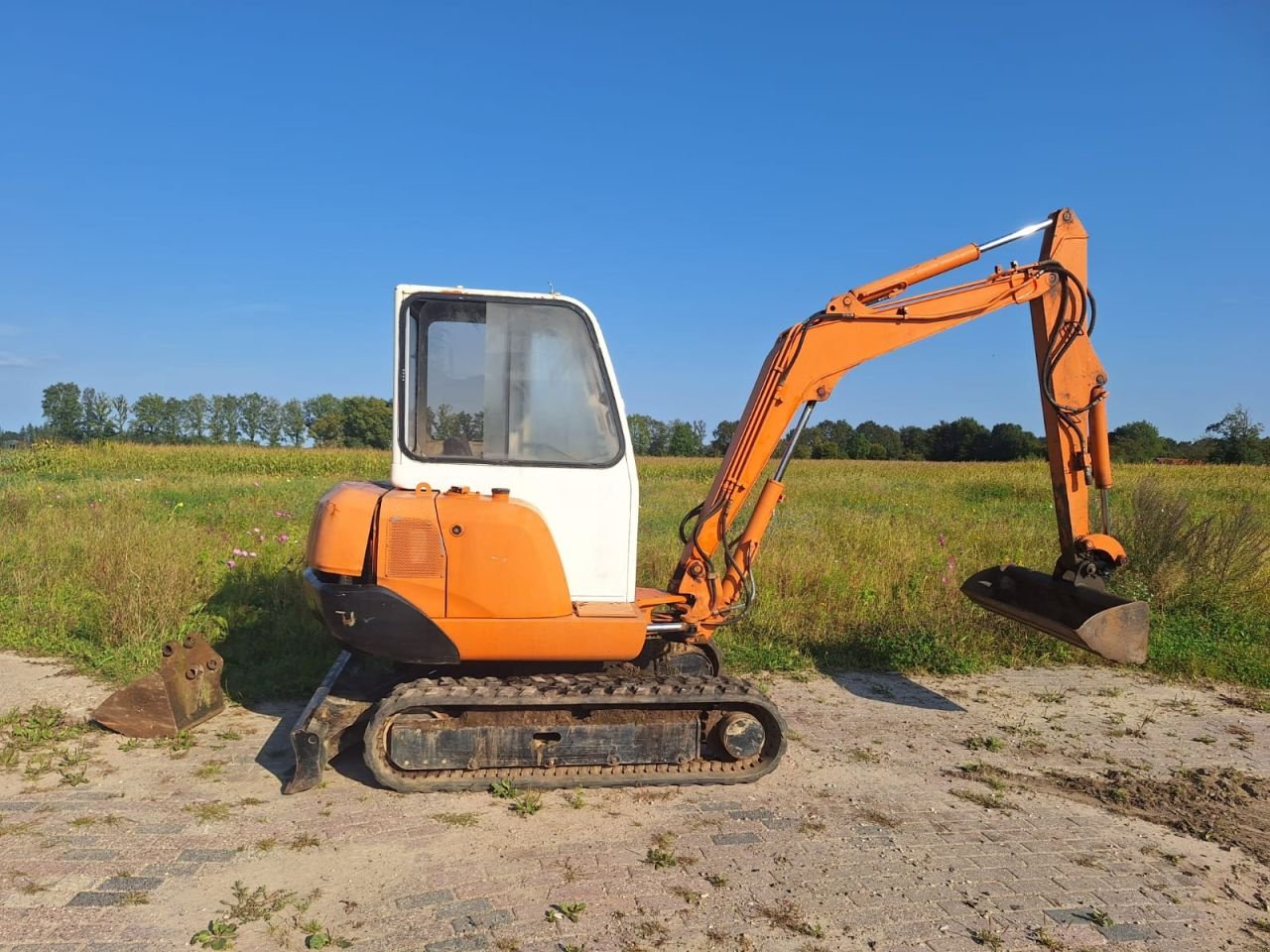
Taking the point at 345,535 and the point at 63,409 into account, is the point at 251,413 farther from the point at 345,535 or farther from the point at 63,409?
the point at 345,535

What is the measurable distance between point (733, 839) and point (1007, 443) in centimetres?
5801

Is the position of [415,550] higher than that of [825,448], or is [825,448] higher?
[825,448]

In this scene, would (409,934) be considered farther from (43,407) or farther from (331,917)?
(43,407)

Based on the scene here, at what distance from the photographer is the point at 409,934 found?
316cm

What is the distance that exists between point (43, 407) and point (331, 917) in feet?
262

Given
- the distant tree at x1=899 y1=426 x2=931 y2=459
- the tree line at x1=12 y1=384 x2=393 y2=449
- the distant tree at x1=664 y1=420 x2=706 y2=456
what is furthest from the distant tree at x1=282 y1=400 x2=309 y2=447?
the distant tree at x1=899 y1=426 x2=931 y2=459

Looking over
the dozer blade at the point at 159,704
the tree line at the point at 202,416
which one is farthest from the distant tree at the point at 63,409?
the dozer blade at the point at 159,704

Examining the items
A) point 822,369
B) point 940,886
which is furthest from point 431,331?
point 940,886

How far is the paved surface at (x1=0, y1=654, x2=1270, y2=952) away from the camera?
10.6ft

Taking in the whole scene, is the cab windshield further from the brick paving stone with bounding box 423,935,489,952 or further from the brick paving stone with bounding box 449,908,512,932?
the brick paving stone with bounding box 423,935,489,952

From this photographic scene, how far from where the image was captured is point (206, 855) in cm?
372

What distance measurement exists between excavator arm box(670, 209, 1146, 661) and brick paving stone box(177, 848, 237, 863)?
276cm

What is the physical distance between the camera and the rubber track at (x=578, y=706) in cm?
437

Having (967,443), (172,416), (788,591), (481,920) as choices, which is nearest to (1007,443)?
(967,443)
